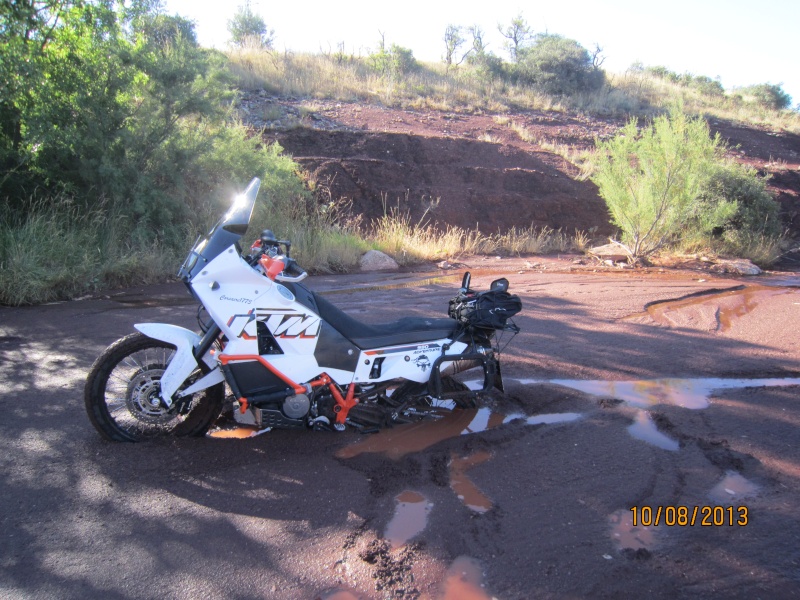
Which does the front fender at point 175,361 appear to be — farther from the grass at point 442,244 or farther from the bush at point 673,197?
the bush at point 673,197

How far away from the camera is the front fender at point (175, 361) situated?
13.4 ft

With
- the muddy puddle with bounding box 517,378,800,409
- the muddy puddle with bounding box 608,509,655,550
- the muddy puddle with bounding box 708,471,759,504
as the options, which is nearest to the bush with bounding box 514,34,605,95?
the muddy puddle with bounding box 517,378,800,409

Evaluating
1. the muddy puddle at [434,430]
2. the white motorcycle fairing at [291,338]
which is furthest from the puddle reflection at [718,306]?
the white motorcycle fairing at [291,338]

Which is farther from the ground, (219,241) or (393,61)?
(393,61)

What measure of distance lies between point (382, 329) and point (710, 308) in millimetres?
6058

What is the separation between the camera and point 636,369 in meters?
6.02

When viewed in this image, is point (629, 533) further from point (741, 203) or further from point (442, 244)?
point (741, 203)

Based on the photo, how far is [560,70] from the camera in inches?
1356

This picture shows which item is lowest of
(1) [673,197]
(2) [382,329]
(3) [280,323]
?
(2) [382,329]

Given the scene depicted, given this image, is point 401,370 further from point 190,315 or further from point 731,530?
point 190,315

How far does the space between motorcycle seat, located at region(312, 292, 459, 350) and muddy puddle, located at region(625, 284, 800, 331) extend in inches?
165

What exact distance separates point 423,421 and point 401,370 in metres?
0.53

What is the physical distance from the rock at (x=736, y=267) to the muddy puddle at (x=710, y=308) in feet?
7.24

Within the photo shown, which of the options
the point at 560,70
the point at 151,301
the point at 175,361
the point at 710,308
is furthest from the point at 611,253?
the point at 560,70
